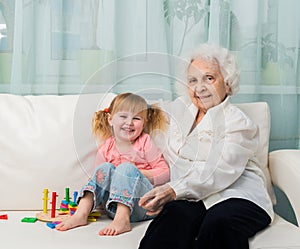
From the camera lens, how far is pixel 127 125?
1.84 meters

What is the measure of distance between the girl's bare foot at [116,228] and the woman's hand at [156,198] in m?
0.08

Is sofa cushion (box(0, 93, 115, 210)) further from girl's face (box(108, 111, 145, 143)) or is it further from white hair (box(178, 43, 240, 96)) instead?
white hair (box(178, 43, 240, 96))

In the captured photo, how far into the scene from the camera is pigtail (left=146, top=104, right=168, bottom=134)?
1894 millimetres

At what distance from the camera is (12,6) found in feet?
7.43

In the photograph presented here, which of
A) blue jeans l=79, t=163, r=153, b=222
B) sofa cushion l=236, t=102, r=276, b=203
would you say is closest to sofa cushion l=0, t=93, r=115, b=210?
blue jeans l=79, t=163, r=153, b=222

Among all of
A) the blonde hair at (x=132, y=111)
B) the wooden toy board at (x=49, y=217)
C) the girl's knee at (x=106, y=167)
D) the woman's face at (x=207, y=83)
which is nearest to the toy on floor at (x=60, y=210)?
the wooden toy board at (x=49, y=217)

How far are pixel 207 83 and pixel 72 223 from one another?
634mm

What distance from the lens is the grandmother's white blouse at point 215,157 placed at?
1.88m

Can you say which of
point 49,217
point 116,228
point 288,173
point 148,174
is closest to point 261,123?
point 288,173

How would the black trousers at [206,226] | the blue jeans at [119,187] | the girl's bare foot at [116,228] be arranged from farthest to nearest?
the blue jeans at [119,187] < the girl's bare foot at [116,228] < the black trousers at [206,226]

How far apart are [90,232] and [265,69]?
1076 mm

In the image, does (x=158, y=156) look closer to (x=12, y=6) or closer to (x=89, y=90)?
(x=89, y=90)

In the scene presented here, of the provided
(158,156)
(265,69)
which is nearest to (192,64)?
(158,156)

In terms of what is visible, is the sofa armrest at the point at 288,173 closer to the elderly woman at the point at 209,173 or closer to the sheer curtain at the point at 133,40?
the elderly woman at the point at 209,173
